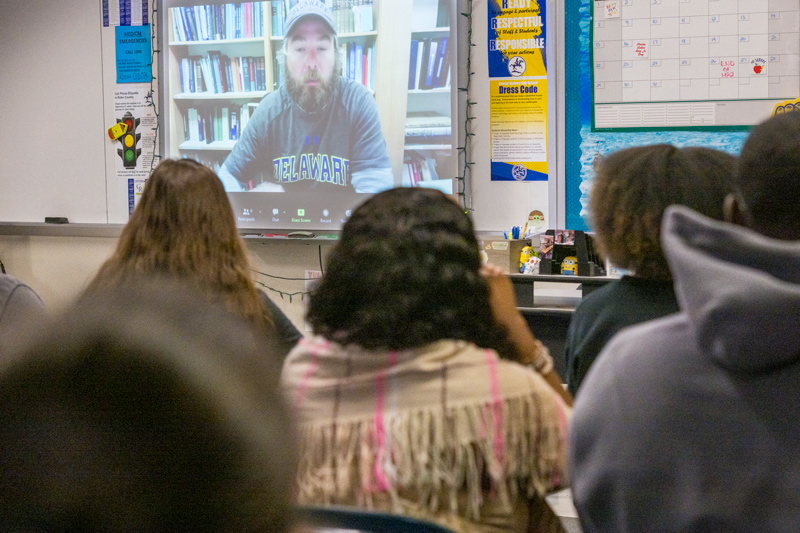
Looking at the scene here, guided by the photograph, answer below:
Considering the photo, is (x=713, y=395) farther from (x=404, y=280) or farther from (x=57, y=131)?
(x=57, y=131)

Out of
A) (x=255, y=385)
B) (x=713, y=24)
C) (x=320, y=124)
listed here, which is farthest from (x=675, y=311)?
(x=320, y=124)

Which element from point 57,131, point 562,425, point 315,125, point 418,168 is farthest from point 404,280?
point 57,131

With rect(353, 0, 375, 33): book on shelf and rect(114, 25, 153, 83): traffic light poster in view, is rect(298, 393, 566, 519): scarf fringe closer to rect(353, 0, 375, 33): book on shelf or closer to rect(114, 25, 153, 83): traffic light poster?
rect(353, 0, 375, 33): book on shelf

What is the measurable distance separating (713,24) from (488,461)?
2.95m

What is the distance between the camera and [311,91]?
388 centimetres

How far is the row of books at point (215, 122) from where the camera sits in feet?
13.2

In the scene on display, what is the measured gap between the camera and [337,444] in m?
1.07

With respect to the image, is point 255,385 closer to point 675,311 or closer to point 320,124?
point 675,311

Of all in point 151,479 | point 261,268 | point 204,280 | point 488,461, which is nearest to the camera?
point 151,479

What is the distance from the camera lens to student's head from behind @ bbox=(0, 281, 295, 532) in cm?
35

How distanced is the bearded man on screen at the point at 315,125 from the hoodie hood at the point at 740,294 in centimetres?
311

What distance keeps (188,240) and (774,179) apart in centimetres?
134

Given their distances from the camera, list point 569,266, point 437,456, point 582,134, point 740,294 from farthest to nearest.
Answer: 1. point 582,134
2. point 569,266
3. point 437,456
4. point 740,294

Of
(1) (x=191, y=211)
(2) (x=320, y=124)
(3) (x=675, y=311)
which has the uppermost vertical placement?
(2) (x=320, y=124)
